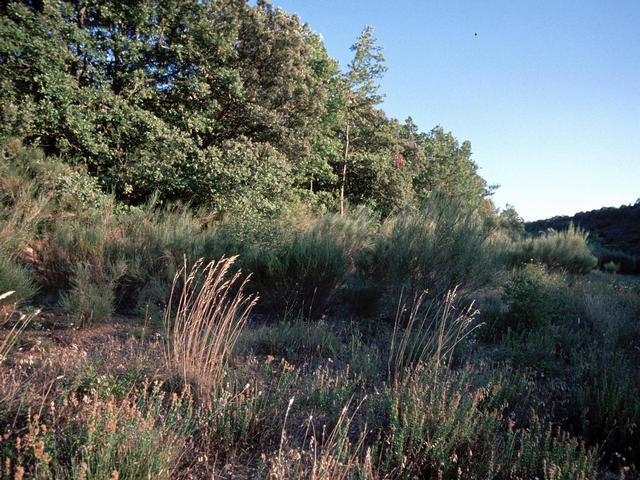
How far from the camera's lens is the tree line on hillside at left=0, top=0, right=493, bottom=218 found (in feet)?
32.0

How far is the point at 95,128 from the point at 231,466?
11.8 metres

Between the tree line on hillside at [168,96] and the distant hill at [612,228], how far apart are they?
46.7 feet

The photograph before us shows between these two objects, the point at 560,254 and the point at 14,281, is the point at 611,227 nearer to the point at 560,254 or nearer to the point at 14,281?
the point at 560,254

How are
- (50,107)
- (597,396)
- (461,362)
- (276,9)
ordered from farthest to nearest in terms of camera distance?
(276,9), (50,107), (461,362), (597,396)

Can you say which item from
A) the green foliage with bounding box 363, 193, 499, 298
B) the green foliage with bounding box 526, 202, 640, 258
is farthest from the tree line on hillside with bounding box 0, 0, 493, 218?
the green foliage with bounding box 526, 202, 640, 258

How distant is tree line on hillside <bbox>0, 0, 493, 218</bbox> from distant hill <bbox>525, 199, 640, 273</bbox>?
560 inches

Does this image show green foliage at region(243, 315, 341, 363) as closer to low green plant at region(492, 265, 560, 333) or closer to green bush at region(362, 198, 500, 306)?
green bush at region(362, 198, 500, 306)

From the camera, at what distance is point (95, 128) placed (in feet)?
36.0

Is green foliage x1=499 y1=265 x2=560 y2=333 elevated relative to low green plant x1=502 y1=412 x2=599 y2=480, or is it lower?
elevated

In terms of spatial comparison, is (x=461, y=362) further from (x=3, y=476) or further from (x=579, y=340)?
(x=3, y=476)

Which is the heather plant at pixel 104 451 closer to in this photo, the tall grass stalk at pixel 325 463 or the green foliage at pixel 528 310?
the tall grass stalk at pixel 325 463

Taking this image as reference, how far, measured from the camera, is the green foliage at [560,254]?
13.2m

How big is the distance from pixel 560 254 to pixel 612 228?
2202cm

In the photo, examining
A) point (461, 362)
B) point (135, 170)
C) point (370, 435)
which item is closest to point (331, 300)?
point (461, 362)
